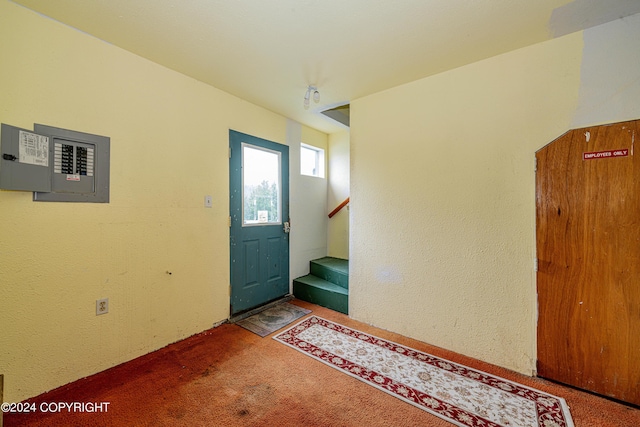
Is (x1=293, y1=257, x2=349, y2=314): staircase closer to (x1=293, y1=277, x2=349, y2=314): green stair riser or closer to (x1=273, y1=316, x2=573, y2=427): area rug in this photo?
(x1=293, y1=277, x2=349, y2=314): green stair riser

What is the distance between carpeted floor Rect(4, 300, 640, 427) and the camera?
1.47 meters

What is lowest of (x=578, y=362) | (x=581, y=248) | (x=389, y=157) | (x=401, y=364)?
(x=401, y=364)

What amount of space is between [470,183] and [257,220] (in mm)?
2219

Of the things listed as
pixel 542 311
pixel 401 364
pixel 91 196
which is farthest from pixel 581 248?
pixel 91 196

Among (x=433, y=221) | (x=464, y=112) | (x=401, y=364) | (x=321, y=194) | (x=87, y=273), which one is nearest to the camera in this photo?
(x=87, y=273)

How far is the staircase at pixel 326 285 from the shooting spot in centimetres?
297

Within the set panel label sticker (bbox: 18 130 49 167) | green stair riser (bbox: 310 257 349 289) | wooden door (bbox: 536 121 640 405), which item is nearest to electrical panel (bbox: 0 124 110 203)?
panel label sticker (bbox: 18 130 49 167)

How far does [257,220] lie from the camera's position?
3.03 m

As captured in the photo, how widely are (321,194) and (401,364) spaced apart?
2509 mm

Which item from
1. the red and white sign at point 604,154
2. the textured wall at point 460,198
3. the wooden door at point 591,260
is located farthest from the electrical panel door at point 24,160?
the red and white sign at point 604,154

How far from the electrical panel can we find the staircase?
2.26m

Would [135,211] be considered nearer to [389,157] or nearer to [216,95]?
[216,95]

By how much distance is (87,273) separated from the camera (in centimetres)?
180

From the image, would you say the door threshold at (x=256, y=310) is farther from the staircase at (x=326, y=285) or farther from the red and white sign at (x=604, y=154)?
the red and white sign at (x=604, y=154)
